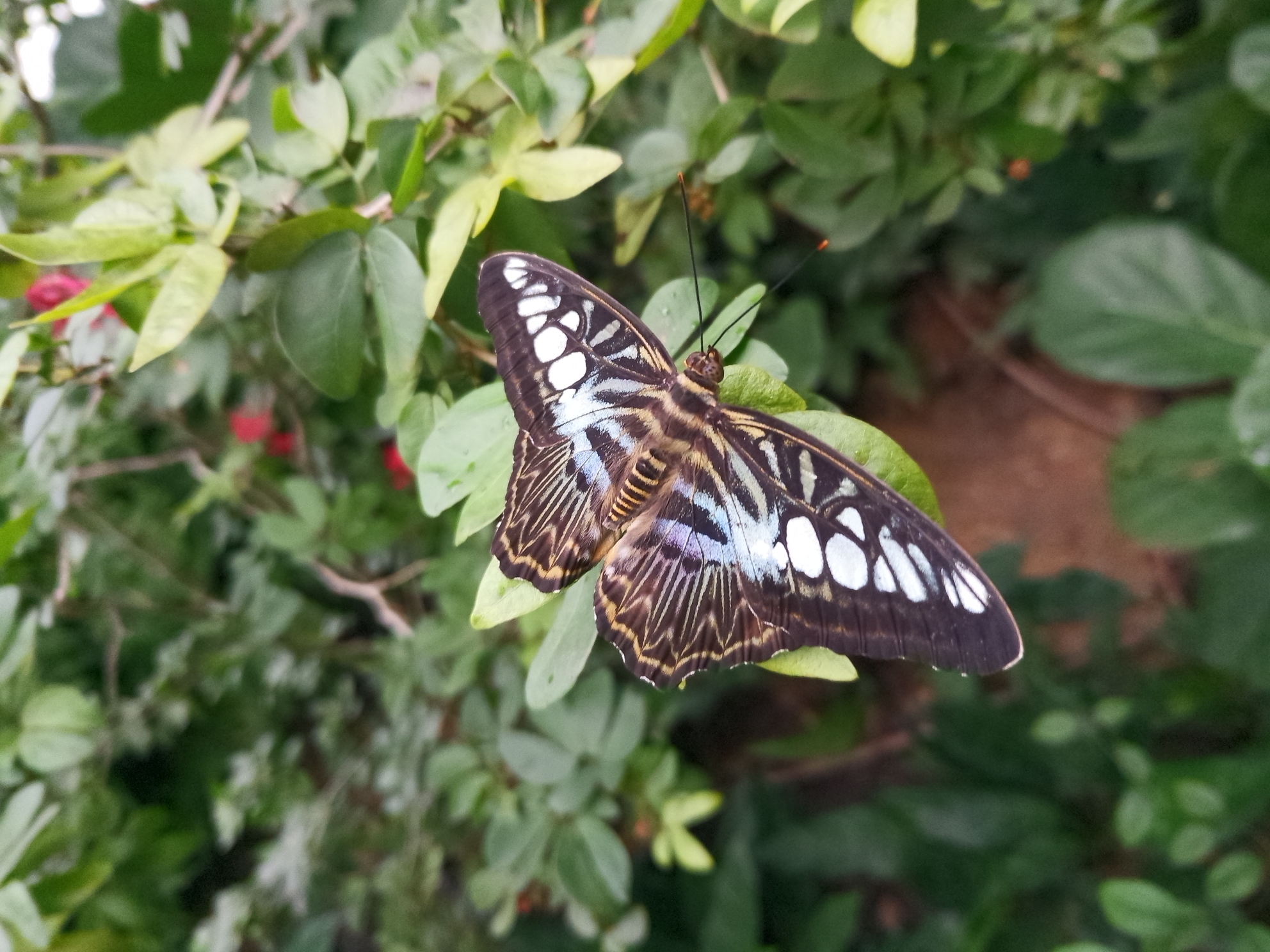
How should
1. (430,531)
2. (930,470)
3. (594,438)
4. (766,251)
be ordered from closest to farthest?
(594,438)
(430,531)
(766,251)
(930,470)

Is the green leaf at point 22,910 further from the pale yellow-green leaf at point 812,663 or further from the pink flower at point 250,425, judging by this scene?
the pale yellow-green leaf at point 812,663

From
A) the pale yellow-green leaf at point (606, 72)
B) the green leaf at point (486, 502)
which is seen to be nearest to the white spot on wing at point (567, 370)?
the green leaf at point (486, 502)

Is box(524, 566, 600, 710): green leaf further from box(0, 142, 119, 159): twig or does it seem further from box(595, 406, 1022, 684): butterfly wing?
box(0, 142, 119, 159): twig

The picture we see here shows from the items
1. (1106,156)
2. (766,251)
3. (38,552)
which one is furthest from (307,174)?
(1106,156)

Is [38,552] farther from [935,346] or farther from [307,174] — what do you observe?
[935,346]

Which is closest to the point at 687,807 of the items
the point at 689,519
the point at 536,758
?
the point at 536,758

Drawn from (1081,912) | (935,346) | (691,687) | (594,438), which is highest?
(594,438)
